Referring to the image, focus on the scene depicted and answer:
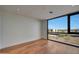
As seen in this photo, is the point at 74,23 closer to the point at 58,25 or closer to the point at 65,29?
the point at 65,29

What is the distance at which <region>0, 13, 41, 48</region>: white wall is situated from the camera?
4.15 metres

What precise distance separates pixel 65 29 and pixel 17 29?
2.91m

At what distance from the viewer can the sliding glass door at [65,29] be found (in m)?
4.76

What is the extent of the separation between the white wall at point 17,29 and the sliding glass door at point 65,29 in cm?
132

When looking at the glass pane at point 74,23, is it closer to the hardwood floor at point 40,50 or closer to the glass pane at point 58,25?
the glass pane at point 58,25

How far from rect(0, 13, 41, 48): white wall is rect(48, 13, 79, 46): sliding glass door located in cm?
132

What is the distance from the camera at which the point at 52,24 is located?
265 inches

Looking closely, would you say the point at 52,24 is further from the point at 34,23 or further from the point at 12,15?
the point at 12,15

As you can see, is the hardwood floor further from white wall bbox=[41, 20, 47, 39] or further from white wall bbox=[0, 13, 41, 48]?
white wall bbox=[41, 20, 47, 39]

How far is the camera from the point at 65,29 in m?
5.42

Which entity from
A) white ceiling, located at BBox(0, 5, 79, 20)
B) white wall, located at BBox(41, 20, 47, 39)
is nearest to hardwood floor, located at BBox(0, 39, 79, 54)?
white ceiling, located at BBox(0, 5, 79, 20)
